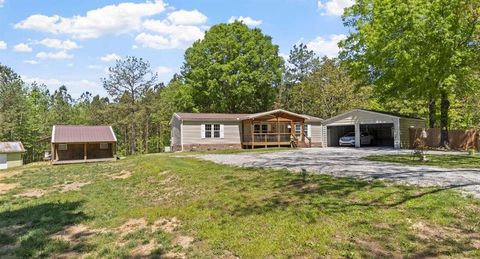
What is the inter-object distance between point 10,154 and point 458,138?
140ft

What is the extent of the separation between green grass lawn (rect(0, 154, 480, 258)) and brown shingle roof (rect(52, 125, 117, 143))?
17.3 metres

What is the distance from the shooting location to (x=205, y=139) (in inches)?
1200

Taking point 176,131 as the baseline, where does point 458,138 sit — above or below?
below

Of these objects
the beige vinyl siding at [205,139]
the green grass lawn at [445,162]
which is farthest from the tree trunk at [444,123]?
the beige vinyl siding at [205,139]

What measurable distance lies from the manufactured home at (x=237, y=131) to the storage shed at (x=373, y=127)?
2368 millimetres

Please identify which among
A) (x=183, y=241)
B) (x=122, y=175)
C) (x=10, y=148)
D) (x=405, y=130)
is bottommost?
(x=183, y=241)

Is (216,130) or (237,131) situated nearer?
(216,130)

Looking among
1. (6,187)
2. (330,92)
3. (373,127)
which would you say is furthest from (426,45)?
(330,92)

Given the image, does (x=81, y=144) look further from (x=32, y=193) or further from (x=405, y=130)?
(x=405, y=130)

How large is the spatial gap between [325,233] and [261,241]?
1.13m

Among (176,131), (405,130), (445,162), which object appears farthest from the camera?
(176,131)

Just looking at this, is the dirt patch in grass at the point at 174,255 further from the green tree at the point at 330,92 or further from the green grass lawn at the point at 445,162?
the green tree at the point at 330,92

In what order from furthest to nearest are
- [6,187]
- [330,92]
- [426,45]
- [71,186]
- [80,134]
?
1. [330,92]
2. [80,134]
3. [426,45]
4. [6,187]
5. [71,186]

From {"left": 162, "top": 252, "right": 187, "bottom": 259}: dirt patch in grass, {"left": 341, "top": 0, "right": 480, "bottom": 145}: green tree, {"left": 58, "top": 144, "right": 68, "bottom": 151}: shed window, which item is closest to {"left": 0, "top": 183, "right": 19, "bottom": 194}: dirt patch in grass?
{"left": 162, "top": 252, "right": 187, "bottom": 259}: dirt patch in grass
